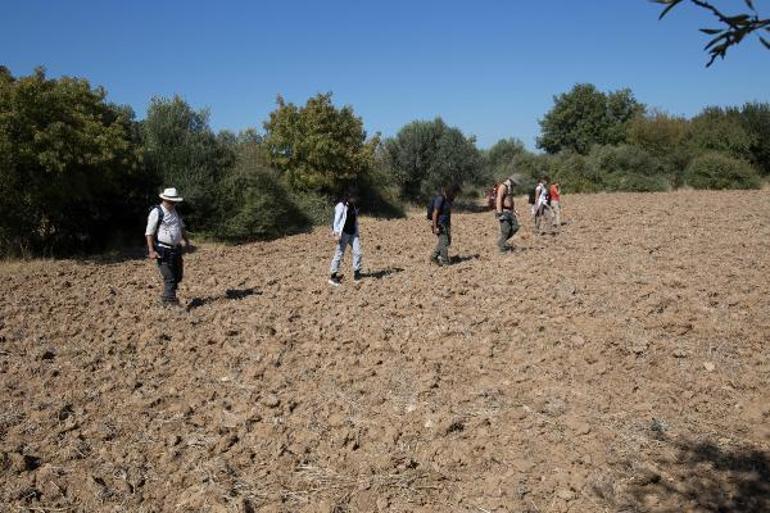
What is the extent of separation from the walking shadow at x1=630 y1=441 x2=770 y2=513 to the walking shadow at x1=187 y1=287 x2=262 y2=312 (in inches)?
Result: 272

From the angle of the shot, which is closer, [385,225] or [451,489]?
[451,489]

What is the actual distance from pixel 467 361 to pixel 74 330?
5.33 metres

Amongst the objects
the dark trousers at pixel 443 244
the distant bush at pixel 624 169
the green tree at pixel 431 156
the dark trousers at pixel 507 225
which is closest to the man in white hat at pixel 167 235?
the dark trousers at pixel 443 244

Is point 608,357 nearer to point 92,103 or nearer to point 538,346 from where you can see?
point 538,346

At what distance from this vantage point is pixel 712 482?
173 inches

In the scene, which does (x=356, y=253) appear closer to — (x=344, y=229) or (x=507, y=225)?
(x=344, y=229)

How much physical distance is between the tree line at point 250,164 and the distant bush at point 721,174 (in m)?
0.07

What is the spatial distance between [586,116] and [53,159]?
45.6 metres

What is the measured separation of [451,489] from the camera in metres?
4.50

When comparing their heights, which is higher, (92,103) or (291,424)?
(92,103)

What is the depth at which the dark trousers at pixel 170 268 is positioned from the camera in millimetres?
8648

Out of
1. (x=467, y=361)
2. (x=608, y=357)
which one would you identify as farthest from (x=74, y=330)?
(x=608, y=357)

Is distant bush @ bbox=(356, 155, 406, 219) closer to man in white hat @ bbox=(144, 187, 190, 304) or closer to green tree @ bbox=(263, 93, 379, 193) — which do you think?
green tree @ bbox=(263, 93, 379, 193)

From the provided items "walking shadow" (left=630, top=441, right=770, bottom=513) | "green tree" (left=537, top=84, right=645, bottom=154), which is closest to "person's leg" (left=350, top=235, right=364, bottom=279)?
"walking shadow" (left=630, top=441, right=770, bottom=513)
